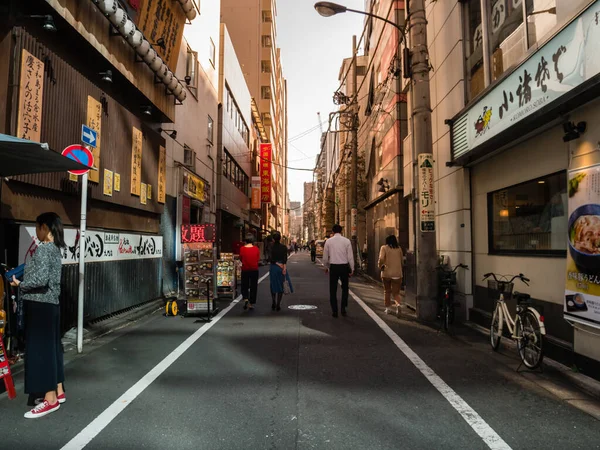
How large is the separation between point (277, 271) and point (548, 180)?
627 cm

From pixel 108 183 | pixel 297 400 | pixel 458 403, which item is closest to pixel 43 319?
pixel 297 400

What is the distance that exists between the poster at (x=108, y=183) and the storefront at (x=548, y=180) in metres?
7.39

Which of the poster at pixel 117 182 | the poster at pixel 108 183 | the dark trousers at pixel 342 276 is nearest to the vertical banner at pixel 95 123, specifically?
the poster at pixel 108 183

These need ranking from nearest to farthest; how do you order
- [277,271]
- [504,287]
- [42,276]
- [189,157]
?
→ [42,276]
[504,287]
[277,271]
[189,157]

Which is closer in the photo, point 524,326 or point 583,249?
point 583,249

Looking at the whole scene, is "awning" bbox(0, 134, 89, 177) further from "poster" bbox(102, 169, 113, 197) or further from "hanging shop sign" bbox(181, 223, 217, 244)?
"hanging shop sign" bbox(181, 223, 217, 244)

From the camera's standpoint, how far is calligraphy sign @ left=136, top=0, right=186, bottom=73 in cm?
1019

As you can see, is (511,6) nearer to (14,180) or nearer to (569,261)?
(569,261)

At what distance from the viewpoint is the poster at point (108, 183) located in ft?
27.6

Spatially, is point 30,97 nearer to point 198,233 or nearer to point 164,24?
point 198,233

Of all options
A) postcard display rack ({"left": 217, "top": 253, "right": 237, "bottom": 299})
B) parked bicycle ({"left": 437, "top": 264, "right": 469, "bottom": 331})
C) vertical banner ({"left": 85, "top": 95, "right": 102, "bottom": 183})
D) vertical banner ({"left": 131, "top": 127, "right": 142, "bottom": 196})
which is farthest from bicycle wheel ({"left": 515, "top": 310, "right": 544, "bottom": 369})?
vertical banner ({"left": 131, "top": 127, "right": 142, "bottom": 196})

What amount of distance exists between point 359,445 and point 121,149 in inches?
330

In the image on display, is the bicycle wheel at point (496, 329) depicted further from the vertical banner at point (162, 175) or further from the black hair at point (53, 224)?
the vertical banner at point (162, 175)

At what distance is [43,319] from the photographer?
12.8ft
